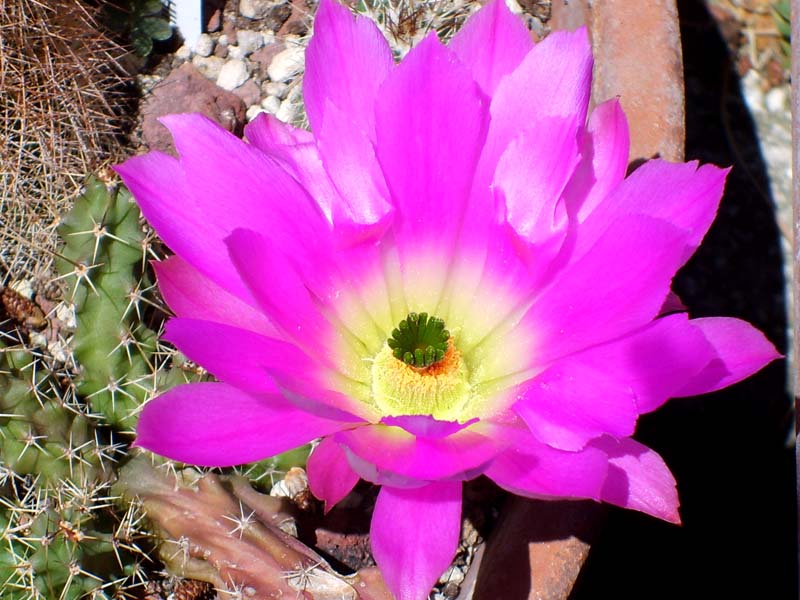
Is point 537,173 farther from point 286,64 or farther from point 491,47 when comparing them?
point 286,64

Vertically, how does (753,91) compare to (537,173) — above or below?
below

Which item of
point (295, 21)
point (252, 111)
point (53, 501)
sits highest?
point (295, 21)

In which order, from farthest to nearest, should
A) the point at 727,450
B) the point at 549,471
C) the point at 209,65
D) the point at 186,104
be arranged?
the point at 727,450, the point at 209,65, the point at 186,104, the point at 549,471

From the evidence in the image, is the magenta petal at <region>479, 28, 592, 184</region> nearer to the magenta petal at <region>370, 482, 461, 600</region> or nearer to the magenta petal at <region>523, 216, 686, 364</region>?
the magenta petal at <region>523, 216, 686, 364</region>

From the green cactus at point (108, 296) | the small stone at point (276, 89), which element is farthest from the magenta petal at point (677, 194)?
the small stone at point (276, 89)

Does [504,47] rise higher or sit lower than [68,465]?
higher

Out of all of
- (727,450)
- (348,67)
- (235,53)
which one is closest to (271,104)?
(235,53)

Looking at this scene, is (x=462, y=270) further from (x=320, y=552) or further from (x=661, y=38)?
(x=661, y=38)

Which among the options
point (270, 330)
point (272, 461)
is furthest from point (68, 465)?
point (270, 330)
